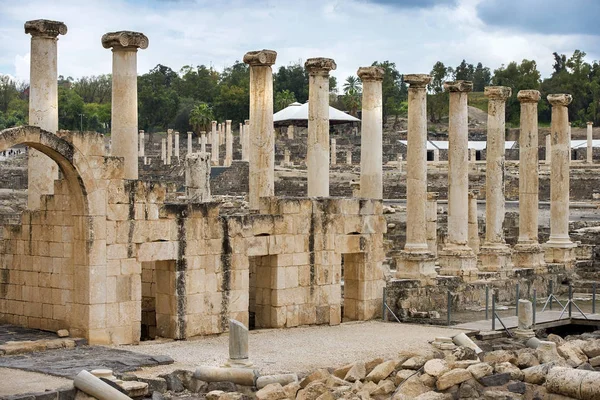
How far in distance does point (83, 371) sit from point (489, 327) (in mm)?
10146

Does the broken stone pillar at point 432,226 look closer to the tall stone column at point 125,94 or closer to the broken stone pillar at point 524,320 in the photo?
the broken stone pillar at point 524,320

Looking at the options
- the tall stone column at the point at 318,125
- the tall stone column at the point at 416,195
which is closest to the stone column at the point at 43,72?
the tall stone column at the point at 318,125

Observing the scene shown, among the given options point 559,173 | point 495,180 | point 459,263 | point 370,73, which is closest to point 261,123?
point 370,73

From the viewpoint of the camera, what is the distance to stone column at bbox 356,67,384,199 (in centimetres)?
2747

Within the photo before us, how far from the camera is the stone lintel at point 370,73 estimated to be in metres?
27.1

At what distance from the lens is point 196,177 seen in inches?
947

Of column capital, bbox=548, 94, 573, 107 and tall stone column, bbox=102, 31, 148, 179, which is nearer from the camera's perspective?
tall stone column, bbox=102, 31, 148, 179

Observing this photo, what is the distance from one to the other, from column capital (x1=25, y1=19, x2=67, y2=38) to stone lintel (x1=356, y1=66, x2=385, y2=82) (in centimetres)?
795

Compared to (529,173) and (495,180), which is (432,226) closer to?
(495,180)

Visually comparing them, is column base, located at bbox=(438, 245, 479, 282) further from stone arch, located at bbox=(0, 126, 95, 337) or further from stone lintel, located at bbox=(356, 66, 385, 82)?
stone arch, located at bbox=(0, 126, 95, 337)

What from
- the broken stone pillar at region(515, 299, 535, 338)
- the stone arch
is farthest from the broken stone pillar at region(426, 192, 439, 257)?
the stone arch

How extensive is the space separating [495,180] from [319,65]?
8.89 metres

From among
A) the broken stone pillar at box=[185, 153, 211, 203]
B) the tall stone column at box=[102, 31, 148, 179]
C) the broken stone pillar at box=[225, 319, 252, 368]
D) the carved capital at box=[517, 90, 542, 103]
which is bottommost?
the broken stone pillar at box=[225, 319, 252, 368]

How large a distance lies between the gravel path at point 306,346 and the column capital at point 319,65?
560 cm
